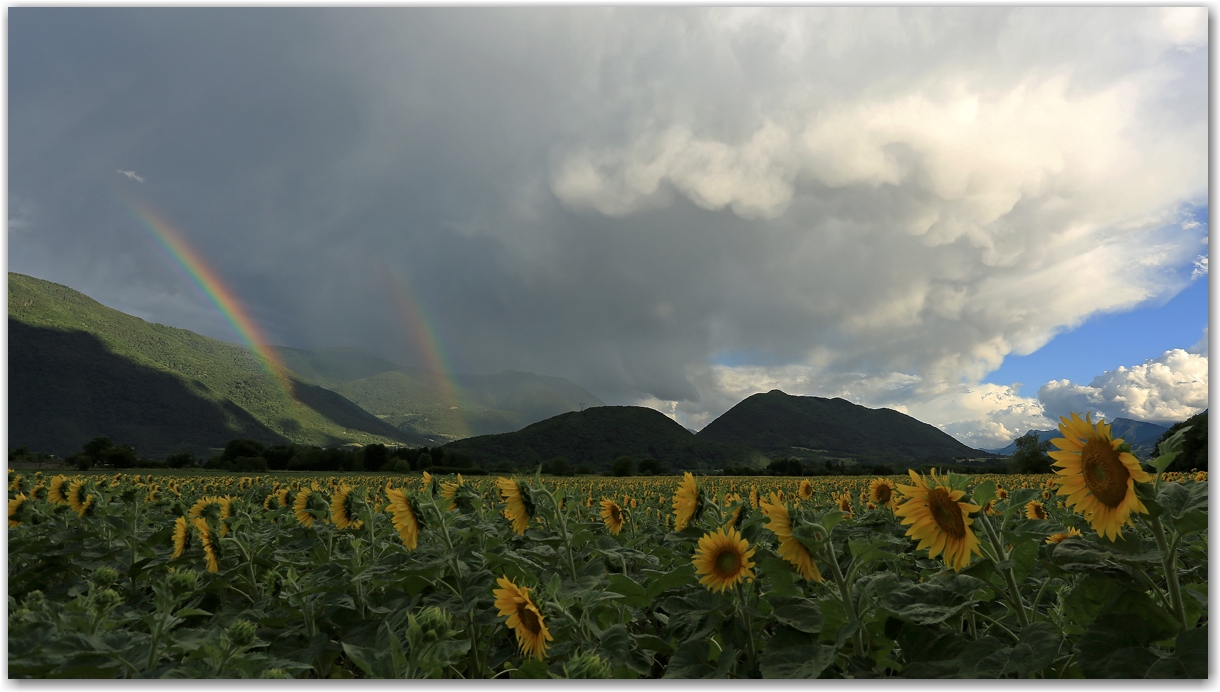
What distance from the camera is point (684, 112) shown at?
5.45 metres

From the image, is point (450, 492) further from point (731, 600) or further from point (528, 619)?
point (731, 600)

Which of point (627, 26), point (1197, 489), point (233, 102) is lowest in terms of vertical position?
point (1197, 489)

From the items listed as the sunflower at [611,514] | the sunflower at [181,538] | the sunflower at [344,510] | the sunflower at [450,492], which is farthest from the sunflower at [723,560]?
the sunflower at [181,538]

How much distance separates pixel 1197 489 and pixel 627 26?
4855 millimetres

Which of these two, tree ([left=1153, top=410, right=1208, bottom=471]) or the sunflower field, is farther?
tree ([left=1153, top=410, right=1208, bottom=471])

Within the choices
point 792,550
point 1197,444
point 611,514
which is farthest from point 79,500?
point 1197,444

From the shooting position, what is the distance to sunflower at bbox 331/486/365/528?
17.8ft

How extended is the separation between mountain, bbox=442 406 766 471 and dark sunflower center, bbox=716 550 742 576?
264 feet

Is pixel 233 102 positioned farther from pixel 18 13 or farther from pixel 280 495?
pixel 280 495

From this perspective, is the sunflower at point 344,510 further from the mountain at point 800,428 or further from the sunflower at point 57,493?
the mountain at point 800,428

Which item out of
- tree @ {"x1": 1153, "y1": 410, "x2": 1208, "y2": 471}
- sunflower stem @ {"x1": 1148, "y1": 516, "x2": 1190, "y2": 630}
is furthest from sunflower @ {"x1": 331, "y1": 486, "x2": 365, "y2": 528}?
tree @ {"x1": 1153, "y1": 410, "x2": 1208, "y2": 471}

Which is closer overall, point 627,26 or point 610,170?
point 627,26

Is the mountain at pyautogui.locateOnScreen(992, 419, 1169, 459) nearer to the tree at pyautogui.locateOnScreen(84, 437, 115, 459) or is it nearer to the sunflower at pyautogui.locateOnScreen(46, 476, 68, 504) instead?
the sunflower at pyautogui.locateOnScreen(46, 476, 68, 504)

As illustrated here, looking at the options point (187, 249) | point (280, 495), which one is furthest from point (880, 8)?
point (280, 495)
